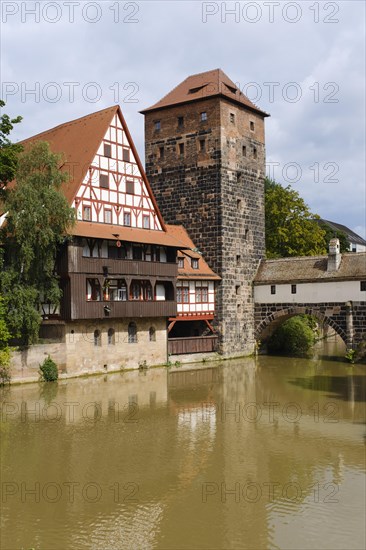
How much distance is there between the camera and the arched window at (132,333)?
3534 cm

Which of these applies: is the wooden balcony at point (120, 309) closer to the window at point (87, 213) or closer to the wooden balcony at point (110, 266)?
the wooden balcony at point (110, 266)

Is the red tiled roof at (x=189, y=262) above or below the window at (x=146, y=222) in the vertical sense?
below

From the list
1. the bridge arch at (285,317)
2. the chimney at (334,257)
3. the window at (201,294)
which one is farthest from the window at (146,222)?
the chimney at (334,257)

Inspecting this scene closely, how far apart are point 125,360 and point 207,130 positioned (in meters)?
16.8

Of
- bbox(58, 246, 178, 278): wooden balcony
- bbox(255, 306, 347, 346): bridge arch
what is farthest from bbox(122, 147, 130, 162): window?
bbox(255, 306, 347, 346): bridge arch

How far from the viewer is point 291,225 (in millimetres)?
50469

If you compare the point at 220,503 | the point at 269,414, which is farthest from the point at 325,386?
the point at 220,503

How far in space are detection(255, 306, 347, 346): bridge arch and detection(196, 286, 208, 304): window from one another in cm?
504

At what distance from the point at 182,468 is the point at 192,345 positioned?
23707 millimetres

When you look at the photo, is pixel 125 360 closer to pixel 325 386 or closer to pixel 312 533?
pixel 325 386

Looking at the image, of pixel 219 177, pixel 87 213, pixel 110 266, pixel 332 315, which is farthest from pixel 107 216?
pixel 332 315

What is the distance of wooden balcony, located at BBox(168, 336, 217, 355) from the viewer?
125ft

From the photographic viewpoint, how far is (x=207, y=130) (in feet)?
139

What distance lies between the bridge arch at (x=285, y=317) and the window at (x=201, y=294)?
504cm
